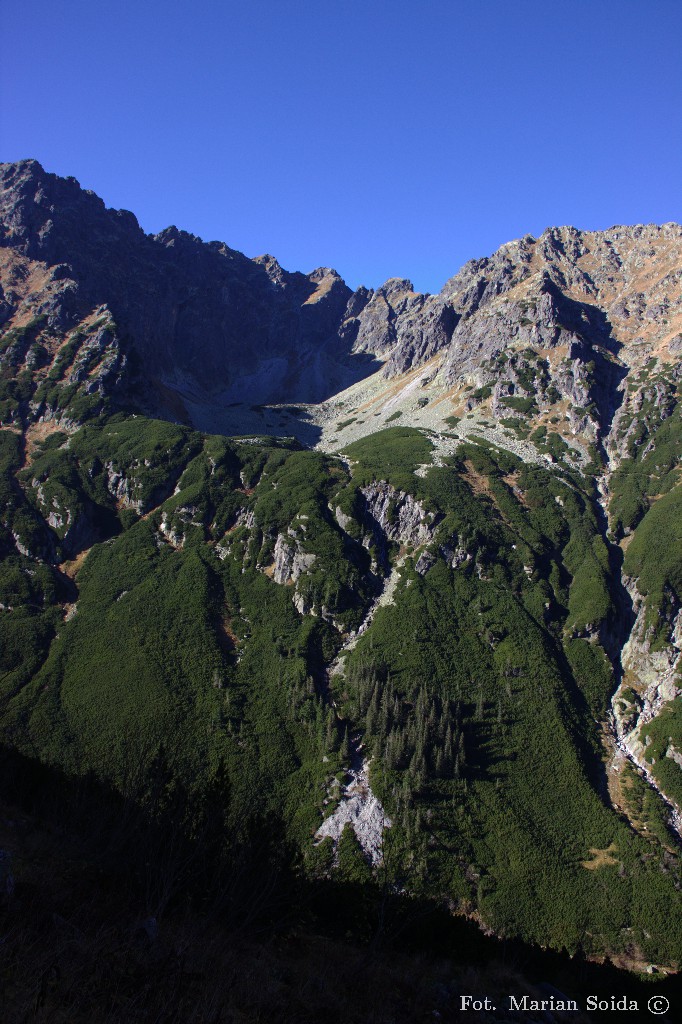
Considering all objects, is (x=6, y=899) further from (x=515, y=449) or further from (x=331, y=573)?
(x=515, y=449)

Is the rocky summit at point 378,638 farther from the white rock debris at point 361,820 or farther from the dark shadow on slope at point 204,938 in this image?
the dark shadow on slope at point 204,938

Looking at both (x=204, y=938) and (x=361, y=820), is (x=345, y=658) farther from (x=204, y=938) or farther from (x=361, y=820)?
(x=204, y=938)

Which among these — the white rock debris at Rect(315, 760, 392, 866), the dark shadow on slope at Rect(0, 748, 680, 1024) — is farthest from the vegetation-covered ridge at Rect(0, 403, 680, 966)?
the dark shadow on slope at Rect(0, 748, 680, 1024)

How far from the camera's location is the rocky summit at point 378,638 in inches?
2431

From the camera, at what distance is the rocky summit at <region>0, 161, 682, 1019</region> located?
203 ft

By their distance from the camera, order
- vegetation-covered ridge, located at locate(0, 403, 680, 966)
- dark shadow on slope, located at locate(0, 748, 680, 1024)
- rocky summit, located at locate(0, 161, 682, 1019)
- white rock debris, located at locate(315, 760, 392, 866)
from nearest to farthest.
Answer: dark shadow on slope, located at locate(0, 748, 680, 1024) → rocky summit, located at locate(0, 161, 682, 1019) → vegetation-covered ridge, located at locate(0, 403, 680, 966) → white rock debris, located at locate(315, 760, 392, 866)

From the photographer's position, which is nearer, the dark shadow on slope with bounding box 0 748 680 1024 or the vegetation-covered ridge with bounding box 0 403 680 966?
the dark shadow on slope with bounding box 0 748 680 1024

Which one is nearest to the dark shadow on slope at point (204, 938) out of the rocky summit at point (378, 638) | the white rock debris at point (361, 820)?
the rocky summit at point (378, 638)

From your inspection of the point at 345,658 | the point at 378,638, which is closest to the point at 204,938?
the point at 345,658

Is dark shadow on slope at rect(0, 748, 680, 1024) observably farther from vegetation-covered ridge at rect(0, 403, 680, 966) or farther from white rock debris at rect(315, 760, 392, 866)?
white rock debris at rect(315, 760, 392, 866)

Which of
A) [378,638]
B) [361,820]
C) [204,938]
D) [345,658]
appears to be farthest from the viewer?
[378,638]

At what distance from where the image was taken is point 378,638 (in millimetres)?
92562

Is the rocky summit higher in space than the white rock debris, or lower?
higher

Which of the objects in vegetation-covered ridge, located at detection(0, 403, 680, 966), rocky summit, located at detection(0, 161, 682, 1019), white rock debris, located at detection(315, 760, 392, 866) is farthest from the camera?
white rock debris, located at detection(315, 760, 392, 866)
